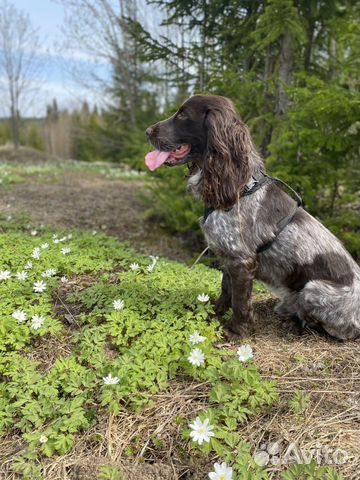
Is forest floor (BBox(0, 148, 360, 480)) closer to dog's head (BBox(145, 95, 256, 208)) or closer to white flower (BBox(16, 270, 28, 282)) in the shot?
dog's head (BBox(145, 95, 256, 208))

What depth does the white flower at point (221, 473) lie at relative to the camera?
206 centimetres

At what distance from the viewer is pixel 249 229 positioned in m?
3.24

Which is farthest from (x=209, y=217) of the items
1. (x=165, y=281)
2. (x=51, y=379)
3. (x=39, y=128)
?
(x=39, y=128)

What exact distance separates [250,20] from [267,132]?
2.08 meters

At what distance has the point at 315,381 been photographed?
9.26 ft

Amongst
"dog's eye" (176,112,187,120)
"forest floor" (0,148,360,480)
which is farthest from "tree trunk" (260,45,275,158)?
"dog's eye" (176,112,187,120)

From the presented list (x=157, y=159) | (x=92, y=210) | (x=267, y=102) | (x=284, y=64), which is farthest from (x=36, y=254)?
(x=284, y=64)

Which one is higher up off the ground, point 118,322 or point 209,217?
point 209,217

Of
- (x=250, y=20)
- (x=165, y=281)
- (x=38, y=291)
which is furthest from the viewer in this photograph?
(x=250, y=20)

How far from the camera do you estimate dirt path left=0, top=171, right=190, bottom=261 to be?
8.00 m

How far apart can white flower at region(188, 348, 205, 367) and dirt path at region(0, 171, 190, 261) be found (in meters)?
4.36

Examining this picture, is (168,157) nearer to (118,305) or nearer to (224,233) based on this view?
(224,233)

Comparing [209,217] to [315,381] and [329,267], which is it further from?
[315,381]

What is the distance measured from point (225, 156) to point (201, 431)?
1923mm
